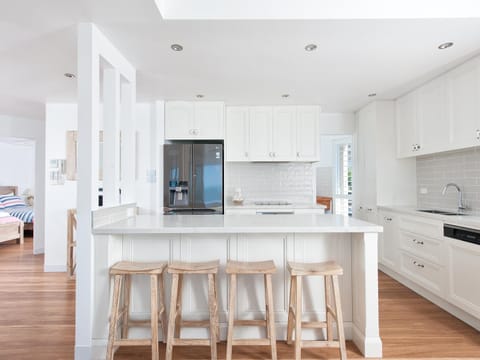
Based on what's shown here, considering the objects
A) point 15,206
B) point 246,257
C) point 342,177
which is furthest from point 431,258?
point 15,206

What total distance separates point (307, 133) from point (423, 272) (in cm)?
223

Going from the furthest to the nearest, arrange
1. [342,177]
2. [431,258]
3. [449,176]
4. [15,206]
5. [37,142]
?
[15,206] < [342,177] < [37,142] < [449,176] < [431,258]

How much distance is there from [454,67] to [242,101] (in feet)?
7.82

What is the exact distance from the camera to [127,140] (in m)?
2.75

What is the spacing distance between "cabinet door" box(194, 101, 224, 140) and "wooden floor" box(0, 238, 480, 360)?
252cm

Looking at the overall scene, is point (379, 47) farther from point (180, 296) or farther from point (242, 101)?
point (180, 296)

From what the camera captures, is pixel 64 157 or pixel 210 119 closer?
pixel 210 119

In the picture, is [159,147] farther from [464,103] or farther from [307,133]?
[464,103]

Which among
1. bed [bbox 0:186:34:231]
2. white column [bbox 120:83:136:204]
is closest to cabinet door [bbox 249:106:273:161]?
white column [bbox 120:83:136:204]

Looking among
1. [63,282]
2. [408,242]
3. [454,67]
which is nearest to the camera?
[454,67]

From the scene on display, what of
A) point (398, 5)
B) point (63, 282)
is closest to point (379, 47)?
point (398, 5)

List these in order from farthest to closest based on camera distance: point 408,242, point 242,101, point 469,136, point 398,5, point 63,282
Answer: point 242,101, point 63,282, point 408,242, point 469,136, point 398,5

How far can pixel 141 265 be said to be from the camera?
203 centimetres

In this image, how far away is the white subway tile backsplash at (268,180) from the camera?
4.53m
